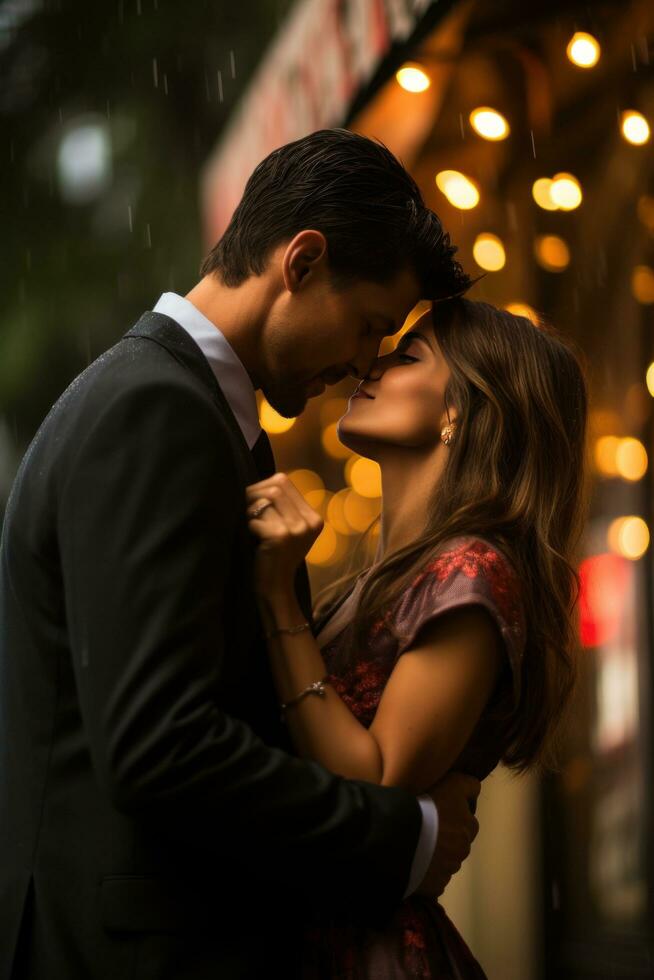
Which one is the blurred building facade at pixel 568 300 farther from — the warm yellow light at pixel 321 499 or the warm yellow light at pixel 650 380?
the warm yellow light at pixel 321 499

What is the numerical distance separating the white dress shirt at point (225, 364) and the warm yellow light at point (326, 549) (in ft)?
14.8

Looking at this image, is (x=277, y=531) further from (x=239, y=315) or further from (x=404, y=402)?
(x=404, y=402)

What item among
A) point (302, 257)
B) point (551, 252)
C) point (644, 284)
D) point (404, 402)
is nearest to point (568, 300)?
point (551, 252)

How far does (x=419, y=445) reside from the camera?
2494 millimetres

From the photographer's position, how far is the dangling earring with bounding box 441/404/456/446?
2455mm

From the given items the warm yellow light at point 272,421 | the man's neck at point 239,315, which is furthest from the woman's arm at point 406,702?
the warm yellow light at point 272,421

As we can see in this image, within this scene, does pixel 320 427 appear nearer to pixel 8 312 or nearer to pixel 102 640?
pixel 8 312

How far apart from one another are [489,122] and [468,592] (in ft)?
11.3

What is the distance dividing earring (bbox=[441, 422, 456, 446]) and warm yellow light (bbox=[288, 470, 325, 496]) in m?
3.85

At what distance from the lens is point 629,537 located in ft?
16.9

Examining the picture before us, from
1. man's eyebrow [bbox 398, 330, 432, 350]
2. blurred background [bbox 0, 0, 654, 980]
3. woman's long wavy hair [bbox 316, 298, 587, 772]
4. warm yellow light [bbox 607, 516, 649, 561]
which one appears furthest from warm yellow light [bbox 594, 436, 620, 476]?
man's eyebrow [bbox 398, 330, 432, 350]

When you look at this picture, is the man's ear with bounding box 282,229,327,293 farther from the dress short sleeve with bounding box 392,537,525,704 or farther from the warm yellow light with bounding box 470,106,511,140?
the warm yellow light with bounding box 470,106,511,140

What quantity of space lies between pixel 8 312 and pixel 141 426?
354 centimetres

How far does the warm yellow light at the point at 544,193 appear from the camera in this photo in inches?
206
